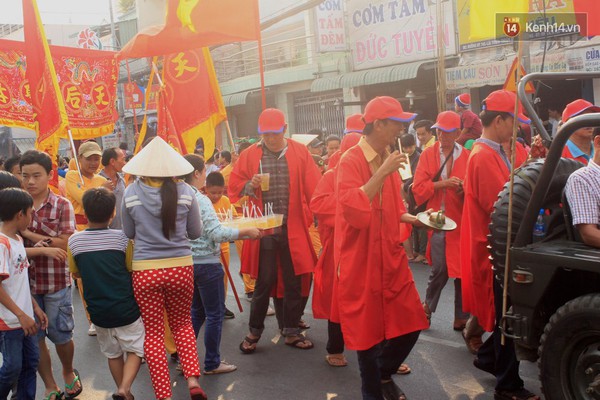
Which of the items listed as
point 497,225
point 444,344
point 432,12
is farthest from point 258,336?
point 432,12

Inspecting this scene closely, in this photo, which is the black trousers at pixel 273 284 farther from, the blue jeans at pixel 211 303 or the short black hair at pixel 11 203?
the short black hair at pixel 11 203

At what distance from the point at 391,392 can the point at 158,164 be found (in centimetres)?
213

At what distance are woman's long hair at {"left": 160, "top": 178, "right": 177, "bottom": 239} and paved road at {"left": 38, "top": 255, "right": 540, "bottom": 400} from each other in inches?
54.5

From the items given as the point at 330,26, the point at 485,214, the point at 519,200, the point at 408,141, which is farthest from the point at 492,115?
the point at 330,26

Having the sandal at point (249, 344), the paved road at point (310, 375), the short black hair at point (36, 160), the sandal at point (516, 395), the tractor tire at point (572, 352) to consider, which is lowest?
the paved road at point (310, 375)

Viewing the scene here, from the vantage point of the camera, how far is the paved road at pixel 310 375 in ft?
16.8

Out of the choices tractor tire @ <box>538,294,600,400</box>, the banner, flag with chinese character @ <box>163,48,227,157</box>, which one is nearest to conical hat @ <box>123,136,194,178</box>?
tractor tire @ <box>538,294,600,400</box>

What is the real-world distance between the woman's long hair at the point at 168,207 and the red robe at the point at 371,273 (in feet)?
3.48

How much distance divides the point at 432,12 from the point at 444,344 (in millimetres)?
12587

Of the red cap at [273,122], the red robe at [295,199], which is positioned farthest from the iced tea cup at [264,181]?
the red cap at [273,122]

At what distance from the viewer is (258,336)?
6328 mm

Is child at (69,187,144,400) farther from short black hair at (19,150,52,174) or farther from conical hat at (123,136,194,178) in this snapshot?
short black hair at (19,150,52,174)

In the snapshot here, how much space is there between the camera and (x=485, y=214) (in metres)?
4.98

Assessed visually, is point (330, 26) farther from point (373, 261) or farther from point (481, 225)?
point (373, 261)
